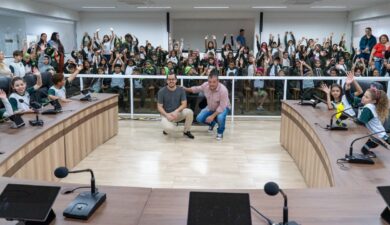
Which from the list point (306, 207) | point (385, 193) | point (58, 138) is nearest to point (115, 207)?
point (306, 207)

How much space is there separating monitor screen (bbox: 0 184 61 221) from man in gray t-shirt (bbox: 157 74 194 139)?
3927 mm

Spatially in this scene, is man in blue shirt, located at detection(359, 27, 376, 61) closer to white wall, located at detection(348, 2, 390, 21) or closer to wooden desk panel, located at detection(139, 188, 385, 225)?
white wall, located at detection(348, 2, 390, 21)

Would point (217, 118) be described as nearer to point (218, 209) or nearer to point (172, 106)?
point (172, 106)

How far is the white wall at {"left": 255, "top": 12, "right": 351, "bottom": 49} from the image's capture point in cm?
1416

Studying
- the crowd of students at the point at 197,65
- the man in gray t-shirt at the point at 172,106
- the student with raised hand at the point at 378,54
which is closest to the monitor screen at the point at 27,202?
the man in gray t-shirt at the point at 172,106

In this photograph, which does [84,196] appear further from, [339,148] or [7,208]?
[339,148]

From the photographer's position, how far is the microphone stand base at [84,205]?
1.67 meters

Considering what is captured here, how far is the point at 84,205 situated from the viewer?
174cm

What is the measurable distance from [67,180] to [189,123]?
7.45 ft

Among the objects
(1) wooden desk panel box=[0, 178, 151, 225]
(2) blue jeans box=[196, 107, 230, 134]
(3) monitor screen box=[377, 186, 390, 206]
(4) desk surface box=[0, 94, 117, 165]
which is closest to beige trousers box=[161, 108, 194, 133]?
(2) blue jeans box=[196, 107, 230, 134]

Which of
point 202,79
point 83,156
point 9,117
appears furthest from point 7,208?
point 202,79

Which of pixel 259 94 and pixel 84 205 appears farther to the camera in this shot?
pixel 259 94

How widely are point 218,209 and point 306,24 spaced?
13958 millimetres

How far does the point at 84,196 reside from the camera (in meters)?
1.84
